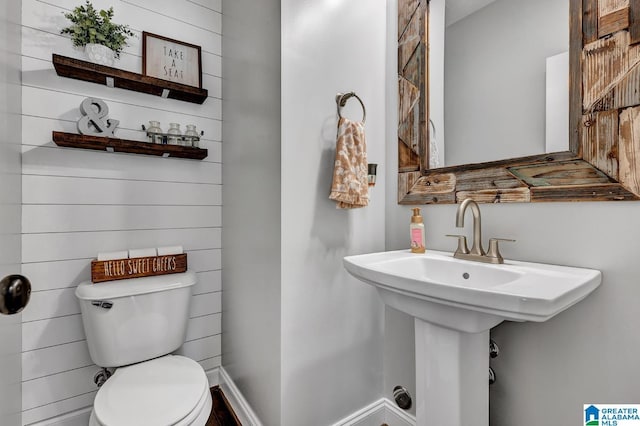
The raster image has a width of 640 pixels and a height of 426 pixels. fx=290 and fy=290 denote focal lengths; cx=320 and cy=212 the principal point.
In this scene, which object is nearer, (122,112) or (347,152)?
(347,152)

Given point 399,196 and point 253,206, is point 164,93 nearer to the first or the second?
point 253,206

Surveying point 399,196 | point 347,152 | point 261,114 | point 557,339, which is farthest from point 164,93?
point 557,339

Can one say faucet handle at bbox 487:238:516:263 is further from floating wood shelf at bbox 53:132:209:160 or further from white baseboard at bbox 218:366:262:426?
floating wood shelf at bbox 53:132:209:160

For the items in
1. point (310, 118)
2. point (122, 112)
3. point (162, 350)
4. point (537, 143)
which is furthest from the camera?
point (122, 112)

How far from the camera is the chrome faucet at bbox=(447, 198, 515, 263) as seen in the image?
98cm

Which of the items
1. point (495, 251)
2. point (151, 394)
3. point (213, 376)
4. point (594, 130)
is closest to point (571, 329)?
point (495, 251)

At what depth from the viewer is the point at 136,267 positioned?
4.58ft

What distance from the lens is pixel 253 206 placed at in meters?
1.34

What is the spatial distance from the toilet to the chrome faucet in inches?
42.1

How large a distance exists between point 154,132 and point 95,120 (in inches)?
9.2

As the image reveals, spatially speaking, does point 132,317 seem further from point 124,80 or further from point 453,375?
point 453,375

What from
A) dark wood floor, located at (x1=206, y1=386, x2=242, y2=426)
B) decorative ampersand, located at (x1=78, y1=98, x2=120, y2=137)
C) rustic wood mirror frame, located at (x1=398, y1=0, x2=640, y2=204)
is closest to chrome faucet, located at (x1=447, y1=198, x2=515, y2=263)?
rustic wood mirror frame, located at (x1=398, y1=0, x2=640, y2=204)

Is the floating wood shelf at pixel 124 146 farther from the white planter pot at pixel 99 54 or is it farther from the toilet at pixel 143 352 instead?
the toilet at pixel 143 352

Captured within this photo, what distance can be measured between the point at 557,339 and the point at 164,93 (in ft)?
6.39
